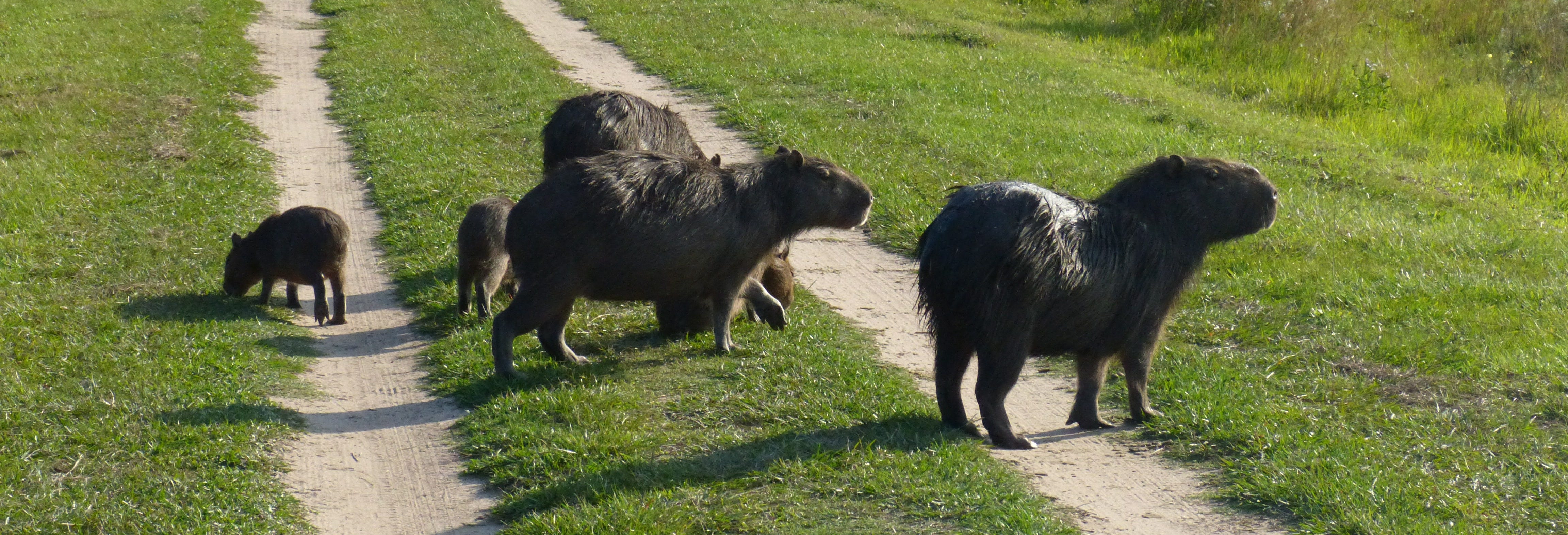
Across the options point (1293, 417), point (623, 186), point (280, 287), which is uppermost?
point (623, 186)

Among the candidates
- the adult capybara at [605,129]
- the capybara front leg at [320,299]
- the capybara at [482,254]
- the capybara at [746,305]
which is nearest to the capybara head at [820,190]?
the capybara at [746,305]

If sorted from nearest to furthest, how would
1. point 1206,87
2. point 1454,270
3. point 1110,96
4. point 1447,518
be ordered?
point 1447,518
point 1454,270
point 1110,96
point 1206,87

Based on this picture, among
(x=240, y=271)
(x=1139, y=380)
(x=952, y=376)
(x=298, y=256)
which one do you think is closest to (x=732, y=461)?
(x=952, y=376)

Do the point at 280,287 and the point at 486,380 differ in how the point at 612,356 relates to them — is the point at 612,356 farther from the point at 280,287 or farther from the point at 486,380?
the point at 280,287

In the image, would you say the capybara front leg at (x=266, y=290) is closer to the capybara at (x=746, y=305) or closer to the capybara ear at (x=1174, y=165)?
the capybara at (x=746, y=305)

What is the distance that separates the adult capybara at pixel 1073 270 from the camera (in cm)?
534

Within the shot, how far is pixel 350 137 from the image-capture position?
41.1 feet

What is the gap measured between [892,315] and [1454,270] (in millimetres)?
3616

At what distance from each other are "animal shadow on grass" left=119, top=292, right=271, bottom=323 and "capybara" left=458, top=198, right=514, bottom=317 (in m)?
1.18

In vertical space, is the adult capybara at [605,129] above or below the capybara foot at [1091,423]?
above

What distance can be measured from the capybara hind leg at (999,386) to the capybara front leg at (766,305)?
1.69 meters

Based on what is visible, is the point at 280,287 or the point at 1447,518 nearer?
the point at 1447,518

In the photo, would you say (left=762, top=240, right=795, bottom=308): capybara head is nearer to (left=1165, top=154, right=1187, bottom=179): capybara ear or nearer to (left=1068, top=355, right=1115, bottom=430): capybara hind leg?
(left=1068, top=355, right=1115, bottom=430): capybara hind leg

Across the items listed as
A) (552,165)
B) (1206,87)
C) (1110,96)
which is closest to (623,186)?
(552,165)
